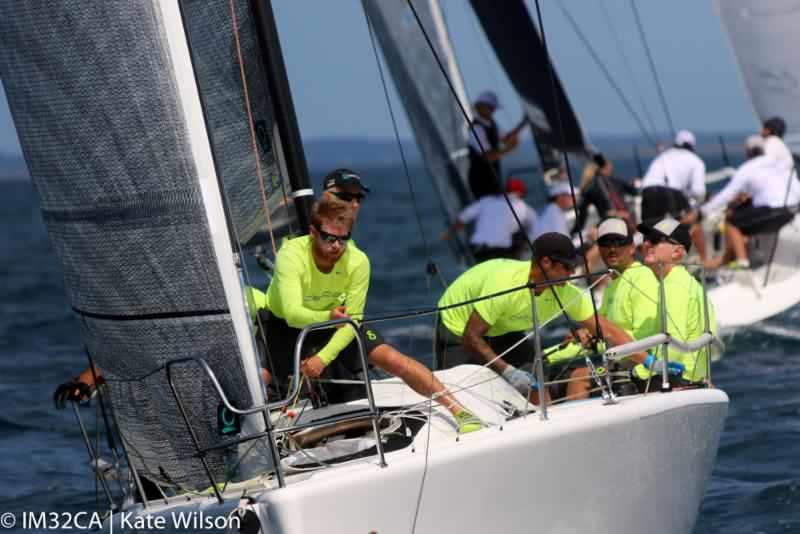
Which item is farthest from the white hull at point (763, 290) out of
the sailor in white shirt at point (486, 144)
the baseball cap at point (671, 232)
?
the baseball cap at point (671, 232)

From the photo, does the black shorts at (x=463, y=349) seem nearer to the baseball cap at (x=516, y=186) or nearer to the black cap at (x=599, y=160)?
the baseball cap at (x=516, y=186)

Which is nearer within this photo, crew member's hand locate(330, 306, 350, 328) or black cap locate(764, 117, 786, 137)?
crew member's hand locate(330, 306, 350, 328)

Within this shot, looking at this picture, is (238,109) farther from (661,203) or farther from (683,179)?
(683,179)

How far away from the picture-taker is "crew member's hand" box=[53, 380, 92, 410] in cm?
537

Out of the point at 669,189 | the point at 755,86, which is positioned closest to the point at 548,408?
the point at 669,189

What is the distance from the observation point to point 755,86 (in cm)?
1429

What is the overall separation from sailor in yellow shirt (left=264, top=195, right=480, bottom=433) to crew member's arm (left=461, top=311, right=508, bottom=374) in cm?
47

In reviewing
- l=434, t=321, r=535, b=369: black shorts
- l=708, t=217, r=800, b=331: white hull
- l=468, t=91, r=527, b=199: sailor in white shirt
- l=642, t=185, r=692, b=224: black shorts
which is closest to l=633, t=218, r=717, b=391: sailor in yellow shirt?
l=434, t=321, r=535, b=369: black shorts

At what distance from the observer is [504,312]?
19.0 ft

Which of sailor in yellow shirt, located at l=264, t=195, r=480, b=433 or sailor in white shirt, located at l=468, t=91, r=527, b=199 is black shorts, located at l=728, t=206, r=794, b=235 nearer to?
sailor in white shirt, located at l=468, t=91, r=527, b=199

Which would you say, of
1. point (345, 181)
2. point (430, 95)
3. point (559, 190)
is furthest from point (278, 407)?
point (430, 95)

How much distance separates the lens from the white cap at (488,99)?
13.9 metres

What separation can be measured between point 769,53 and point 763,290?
285cm

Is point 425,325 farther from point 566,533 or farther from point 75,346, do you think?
point 566,533
